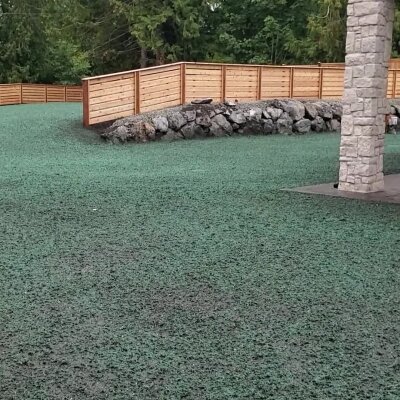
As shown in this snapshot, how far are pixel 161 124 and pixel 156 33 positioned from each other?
14446 mm

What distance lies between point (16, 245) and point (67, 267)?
30.0 inches

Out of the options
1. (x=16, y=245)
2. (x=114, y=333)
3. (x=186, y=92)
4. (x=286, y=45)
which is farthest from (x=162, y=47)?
(x=114, y=333)

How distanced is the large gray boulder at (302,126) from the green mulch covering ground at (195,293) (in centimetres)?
884

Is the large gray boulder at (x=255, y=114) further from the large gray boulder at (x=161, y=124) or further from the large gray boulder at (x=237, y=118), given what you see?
the large gray boulder at (x=161, y=124)

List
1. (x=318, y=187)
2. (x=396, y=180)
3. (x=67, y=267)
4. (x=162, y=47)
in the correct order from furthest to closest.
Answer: (x=162, y=47), (x=396, y=180), (x=318, y=187), (x=67, y=267)

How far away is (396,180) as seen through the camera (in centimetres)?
806

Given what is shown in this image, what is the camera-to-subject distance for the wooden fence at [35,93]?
25.7 metres

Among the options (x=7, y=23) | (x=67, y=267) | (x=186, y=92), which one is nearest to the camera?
(x=67, y=267)

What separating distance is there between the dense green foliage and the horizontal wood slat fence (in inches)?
431

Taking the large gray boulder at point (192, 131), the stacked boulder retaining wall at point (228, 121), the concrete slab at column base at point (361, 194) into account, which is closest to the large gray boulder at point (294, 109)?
the stacked boulder retaining wall at point (228, 121)

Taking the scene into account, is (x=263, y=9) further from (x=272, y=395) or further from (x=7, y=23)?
(x=272, y=395)

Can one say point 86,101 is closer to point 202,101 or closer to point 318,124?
point 202,101

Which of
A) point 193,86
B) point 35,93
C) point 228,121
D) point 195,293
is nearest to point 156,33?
point 35,93

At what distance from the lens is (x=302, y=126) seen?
52.7ft
